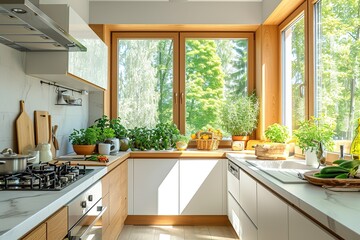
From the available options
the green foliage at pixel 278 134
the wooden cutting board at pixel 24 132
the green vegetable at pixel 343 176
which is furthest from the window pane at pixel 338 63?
the wooden cutting board at pixel 24 132

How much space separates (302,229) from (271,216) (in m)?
0.57

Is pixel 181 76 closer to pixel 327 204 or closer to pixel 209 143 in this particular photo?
pixel 209 143

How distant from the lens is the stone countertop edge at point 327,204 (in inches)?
44.9

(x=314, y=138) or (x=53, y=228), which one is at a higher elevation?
(x=314, y=138)

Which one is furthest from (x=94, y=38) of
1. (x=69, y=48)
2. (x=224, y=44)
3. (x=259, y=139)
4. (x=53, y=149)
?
(x=259, y=139)

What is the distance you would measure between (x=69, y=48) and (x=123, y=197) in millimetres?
1652

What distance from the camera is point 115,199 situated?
3143 millimetres

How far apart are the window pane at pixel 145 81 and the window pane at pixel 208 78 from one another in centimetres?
24

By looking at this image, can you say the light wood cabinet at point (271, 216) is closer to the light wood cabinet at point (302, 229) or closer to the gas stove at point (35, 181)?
the light wood cabinet at point (302, 229)

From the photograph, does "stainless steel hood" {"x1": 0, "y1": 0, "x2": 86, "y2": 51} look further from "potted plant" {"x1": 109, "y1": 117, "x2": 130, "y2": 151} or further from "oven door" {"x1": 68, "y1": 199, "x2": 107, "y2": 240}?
"potted plant" {"x1": 109, "y1": 117, "x2": 130, "y2": 151}

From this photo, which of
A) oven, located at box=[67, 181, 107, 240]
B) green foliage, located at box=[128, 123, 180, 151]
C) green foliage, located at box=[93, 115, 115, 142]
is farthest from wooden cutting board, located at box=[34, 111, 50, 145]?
green foliage, located at box=[128, 123, 180, 151]

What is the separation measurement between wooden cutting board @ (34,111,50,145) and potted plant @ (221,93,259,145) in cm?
208

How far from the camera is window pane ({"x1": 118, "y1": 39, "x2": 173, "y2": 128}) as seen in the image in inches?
179

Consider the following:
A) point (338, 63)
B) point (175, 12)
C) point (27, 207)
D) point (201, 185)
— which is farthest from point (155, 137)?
point (27, 207)
